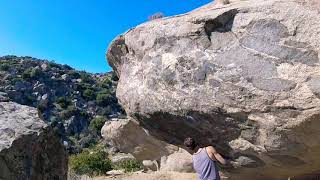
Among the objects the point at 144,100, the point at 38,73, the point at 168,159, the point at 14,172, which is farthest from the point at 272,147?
the point at 38,73

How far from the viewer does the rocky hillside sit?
42.4 metres

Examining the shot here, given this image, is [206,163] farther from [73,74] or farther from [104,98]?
[73,74]

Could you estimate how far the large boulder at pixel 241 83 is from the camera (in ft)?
23.2

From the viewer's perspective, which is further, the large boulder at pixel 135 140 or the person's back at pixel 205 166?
the large boulder at pixel 135 140

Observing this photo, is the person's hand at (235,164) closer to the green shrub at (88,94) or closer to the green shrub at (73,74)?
the green shrub at (88,94)

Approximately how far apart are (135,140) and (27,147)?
774 cm

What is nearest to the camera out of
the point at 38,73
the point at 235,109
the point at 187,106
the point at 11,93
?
the point at 235,109

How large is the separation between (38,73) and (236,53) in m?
43.4

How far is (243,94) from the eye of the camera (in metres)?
7.55

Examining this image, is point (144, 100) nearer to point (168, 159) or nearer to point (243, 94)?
point (243, 94)

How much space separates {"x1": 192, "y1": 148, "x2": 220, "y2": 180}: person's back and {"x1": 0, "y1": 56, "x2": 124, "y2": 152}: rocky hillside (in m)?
32.4

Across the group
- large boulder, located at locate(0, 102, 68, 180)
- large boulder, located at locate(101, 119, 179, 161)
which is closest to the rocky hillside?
large boulder, located at locate(101, 119, 179, 161)

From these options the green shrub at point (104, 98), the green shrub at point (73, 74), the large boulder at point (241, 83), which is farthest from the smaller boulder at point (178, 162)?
the green shrub at point (73, 74)

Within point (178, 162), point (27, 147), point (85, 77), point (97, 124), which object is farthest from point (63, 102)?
point (27, 147)
